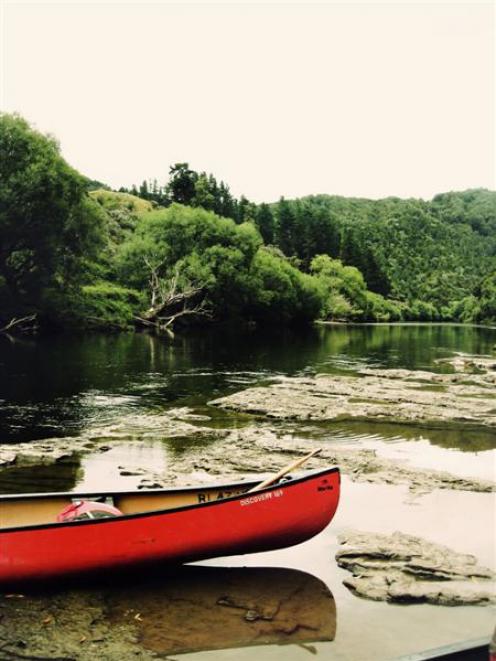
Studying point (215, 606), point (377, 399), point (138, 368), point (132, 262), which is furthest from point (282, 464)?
point (132, 262)

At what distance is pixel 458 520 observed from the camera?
46.9 feet

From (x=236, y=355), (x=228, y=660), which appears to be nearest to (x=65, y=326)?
(x=236, y=355)

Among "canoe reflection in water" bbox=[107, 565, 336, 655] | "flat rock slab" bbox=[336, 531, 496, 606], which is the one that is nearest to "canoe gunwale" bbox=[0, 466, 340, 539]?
"canoe reflection in water" bbox=[107, 565, 336, 655]

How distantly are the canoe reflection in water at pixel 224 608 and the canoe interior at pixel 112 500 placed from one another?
4.09 ft

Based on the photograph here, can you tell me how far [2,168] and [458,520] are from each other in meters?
54.5

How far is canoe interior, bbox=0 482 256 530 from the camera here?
12070mm

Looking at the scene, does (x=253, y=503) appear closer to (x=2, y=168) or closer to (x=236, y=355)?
(x=236, y=355)

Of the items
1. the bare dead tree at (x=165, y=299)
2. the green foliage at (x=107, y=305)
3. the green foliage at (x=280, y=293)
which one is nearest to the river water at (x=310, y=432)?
the green foliage at (x=107, y=305)

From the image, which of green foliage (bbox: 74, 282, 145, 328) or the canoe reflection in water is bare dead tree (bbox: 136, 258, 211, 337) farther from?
the canoe reflection in water

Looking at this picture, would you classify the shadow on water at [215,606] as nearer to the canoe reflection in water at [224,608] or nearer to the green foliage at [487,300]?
the canoe reflection in water at [224,608]

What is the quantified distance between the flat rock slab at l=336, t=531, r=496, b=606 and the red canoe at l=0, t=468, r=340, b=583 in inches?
39.7

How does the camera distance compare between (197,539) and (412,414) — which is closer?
(197,539)

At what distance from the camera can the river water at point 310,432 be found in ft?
32.3

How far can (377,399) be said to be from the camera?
1173 inches
